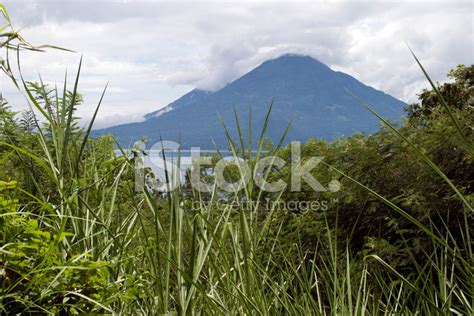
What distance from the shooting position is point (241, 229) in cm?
143

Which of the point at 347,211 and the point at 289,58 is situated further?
the point at 289,58

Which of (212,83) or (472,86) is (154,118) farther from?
(472,86)

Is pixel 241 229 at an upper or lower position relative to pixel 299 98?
lower

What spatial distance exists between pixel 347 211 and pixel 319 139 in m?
1.31

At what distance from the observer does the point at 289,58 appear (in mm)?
184250

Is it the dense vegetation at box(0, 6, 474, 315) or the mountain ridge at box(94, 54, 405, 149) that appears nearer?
the dense vegetation at box(0, 6, 474, 315)

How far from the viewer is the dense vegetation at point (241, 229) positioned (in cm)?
138

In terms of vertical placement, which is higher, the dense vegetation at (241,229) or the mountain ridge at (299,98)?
the mountain ridge at (299,98)

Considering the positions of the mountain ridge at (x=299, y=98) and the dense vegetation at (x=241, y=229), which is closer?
the dense vegetation at (x=241, y=229)

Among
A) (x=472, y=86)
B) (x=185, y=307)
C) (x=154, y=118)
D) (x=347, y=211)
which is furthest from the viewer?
(x=154, y=118)

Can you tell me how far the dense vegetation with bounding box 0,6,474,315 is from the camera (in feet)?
4.52

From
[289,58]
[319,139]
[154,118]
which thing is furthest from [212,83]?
[319,139]

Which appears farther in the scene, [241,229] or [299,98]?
[299,98]

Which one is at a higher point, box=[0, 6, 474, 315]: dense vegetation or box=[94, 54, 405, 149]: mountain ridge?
box=[94, 54, 405, 149]: mountain ridge
